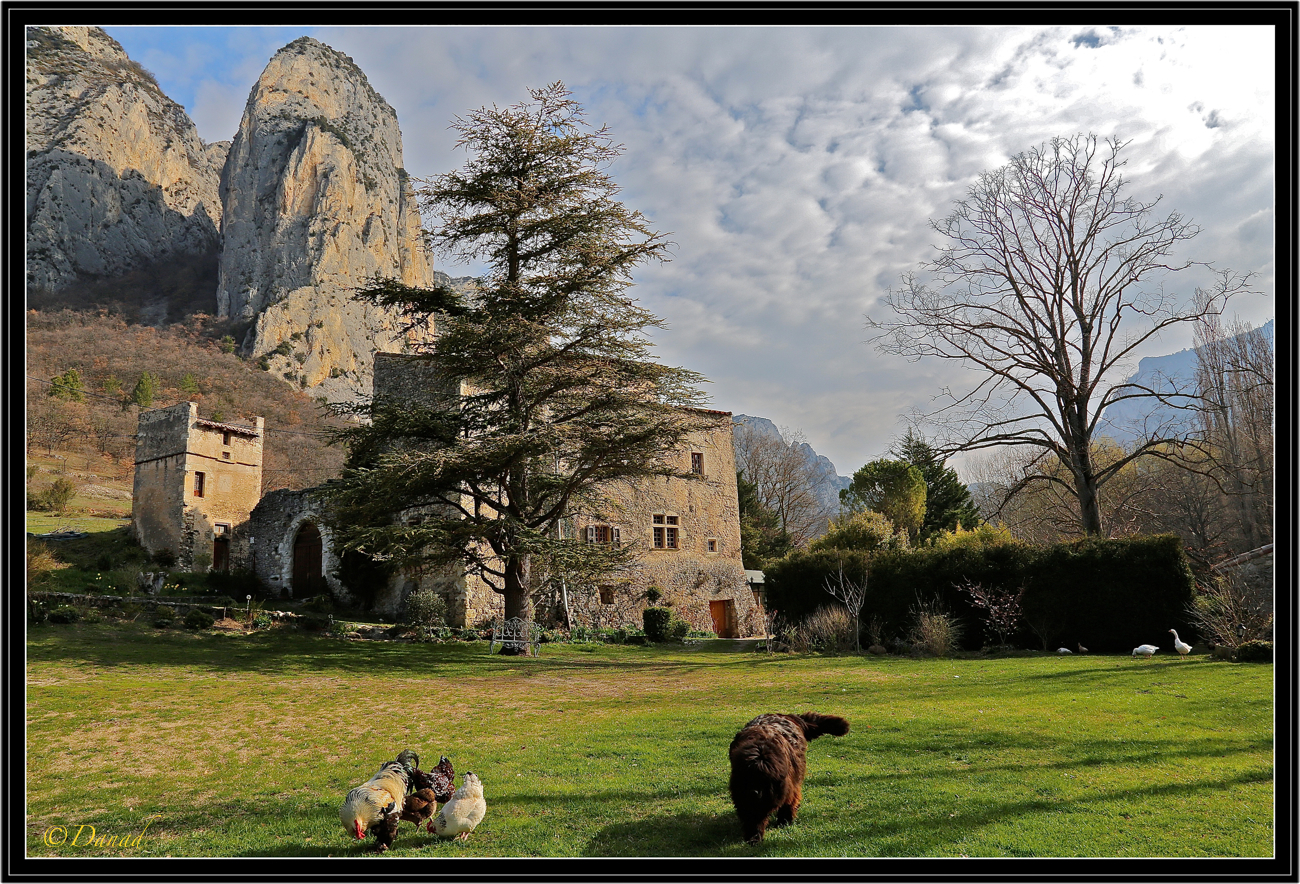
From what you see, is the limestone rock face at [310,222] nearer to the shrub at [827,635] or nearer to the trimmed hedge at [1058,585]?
the shrub at [827,635]

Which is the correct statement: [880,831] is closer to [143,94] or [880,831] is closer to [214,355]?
[214,355]

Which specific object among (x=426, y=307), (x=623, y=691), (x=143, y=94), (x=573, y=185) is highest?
(x=143, y=94)

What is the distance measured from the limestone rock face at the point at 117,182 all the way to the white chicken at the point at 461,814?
45.3m

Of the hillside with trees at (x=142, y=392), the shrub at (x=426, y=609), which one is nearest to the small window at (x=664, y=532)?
the shrub at (x=426, y=609)

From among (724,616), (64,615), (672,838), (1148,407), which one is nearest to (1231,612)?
(1148,407)

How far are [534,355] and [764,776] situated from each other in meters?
12.0

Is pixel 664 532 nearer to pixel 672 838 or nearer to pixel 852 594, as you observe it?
pixel 852 594

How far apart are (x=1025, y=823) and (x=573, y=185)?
14.1m

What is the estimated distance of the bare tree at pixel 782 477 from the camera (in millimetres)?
38469

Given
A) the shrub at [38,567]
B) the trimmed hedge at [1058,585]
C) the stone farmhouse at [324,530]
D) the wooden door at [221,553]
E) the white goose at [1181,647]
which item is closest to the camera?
the white goose at [1181,647]

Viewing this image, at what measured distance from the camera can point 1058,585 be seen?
14602 millimetres

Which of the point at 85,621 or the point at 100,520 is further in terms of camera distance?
the point at 100,520
